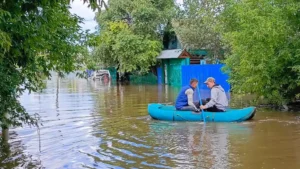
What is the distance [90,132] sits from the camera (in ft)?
40.2

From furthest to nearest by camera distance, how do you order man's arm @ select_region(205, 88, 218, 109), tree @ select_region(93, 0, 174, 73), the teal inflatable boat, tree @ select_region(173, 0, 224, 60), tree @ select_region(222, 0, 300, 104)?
tree @ select_region(93, 0, 174, 73) < tree @ select_region(173, 0, 224, 60) < tree @ select_region(222, 0, 300, 104) < man's arm @ select_region(205, 88, 218, 109) < the teal inflatable boat

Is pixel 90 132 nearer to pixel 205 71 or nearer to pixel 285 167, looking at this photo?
pixel 285 167

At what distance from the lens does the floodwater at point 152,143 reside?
27.7ft

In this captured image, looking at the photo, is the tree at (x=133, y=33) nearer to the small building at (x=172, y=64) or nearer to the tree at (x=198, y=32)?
the small building at (x=172, y=64)

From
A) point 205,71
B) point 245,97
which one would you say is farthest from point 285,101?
point 205,71

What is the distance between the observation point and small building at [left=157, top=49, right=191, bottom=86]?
33.2 metres

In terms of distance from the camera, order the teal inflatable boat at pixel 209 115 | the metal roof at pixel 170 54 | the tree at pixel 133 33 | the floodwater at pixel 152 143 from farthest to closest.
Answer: the tree at pixel 133 33
the metal roof at pixel 170 54
the teal inflatable boat at pixel 209 115
the floodwater at pixel 152 143

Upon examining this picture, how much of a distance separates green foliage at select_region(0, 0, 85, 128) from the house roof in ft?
76.3

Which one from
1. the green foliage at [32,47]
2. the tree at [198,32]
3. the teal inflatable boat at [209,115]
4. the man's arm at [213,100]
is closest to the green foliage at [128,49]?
the tree at [198,32]

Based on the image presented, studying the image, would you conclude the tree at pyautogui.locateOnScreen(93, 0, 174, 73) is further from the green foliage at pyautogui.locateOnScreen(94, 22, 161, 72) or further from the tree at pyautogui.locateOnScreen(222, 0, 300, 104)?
the tree at pyautogui.locateOnScreen(222, 0, 300, 104)

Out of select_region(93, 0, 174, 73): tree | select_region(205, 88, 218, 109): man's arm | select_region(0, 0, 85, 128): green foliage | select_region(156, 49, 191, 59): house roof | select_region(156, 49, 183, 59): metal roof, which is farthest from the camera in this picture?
select_region(93, 0, 174, 73): tree

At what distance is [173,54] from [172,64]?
64.4 inches

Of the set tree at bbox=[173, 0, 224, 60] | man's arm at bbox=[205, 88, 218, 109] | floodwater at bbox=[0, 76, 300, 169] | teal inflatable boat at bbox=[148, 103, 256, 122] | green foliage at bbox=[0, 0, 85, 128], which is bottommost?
floodwater at bbox=[0, 76, 300, 169]

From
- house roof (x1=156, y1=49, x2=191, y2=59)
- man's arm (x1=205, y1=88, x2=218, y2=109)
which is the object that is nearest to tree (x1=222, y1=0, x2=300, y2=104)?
man's arm (x1=205, y1=88, x2=218, y2=109)
